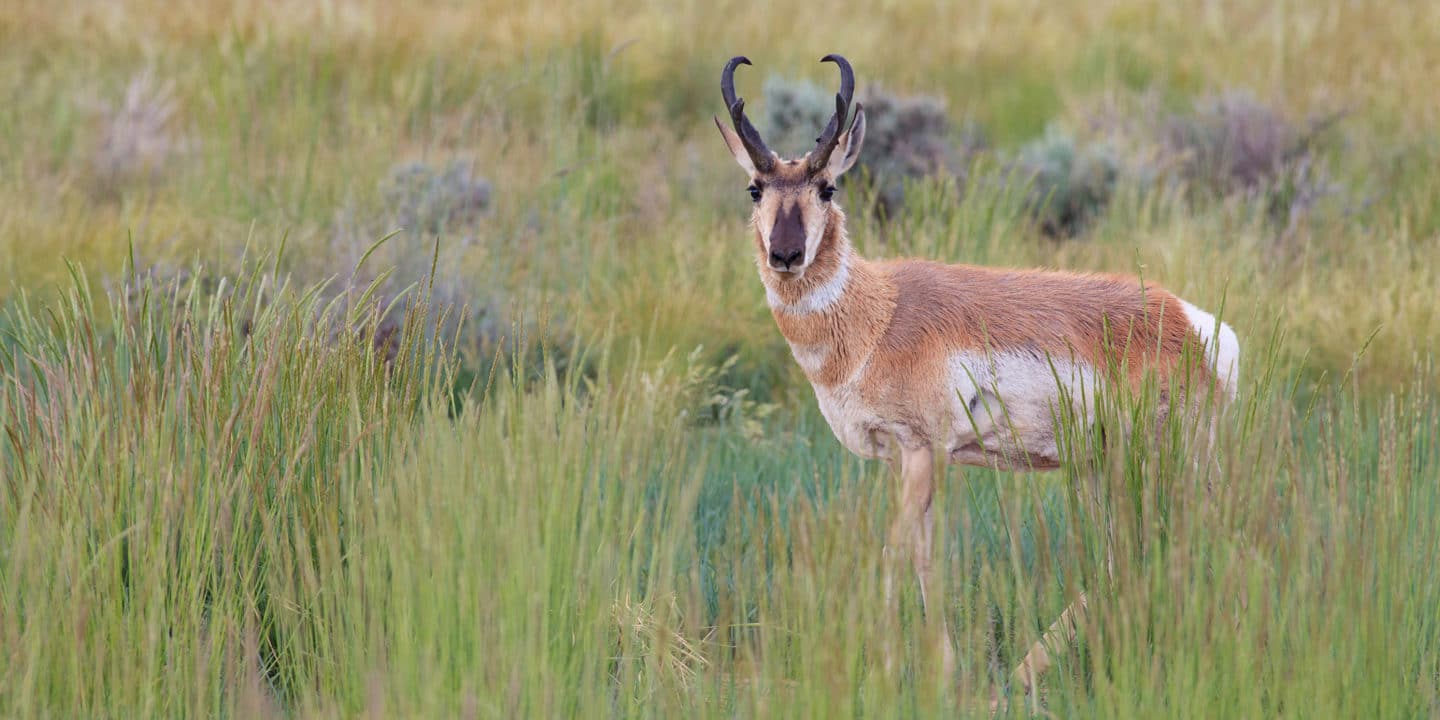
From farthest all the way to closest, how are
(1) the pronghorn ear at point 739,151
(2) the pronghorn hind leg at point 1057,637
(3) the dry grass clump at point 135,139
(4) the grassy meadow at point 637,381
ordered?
(3) the dry grass clump at point 135,139 < (1) the pronghorn ear at point 739,151 < (2) the pronghorn hind leg at point 1057,637 < (4) the grassy meadow at point 637,381

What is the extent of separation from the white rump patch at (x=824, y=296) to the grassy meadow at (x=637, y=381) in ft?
1.92

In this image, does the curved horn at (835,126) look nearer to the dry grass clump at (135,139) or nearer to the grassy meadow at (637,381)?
the grassy meadow at (637,381)

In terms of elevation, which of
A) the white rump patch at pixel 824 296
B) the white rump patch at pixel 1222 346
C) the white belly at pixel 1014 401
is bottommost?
the white belly at pixel 1014 401

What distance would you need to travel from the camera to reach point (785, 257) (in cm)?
442

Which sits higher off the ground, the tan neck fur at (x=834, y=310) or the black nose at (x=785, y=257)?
the black nose at (x=785, y=257)

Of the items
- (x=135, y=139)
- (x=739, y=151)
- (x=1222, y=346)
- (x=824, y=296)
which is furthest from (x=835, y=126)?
(x=135, y=139)

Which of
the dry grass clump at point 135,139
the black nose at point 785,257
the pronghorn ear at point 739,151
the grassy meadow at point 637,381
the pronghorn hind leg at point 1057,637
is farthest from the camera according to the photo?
the dry grass clump at point 135,139

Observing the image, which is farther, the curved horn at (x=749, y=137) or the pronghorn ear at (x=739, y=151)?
the pronghorn ear at (x=739, y=151)

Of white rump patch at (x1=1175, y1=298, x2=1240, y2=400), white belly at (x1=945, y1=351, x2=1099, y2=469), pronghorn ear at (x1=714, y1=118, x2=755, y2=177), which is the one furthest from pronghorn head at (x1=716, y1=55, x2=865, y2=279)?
white rump patch at (x1=1175, y1=298, x2=1240, y2=400)

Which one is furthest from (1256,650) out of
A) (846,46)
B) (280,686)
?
(846,46)

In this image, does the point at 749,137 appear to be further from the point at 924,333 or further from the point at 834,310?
the point at 924,333

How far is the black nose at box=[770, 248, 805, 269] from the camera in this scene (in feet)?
14.5

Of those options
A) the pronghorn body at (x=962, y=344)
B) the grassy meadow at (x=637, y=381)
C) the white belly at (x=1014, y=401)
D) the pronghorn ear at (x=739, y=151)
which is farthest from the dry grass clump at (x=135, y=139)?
the white belly at (x=1014, y=401)

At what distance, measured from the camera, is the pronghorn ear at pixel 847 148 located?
184 inches
